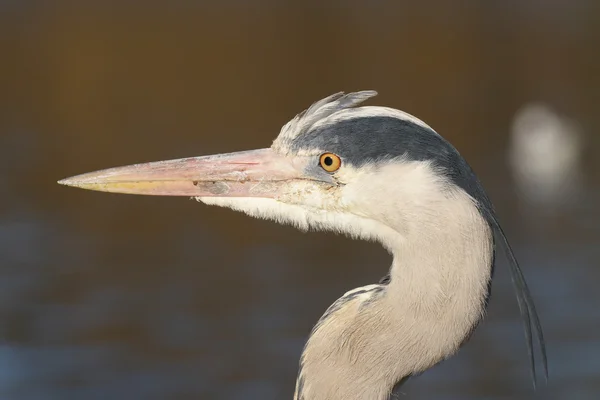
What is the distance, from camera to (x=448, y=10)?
2288 centimetres

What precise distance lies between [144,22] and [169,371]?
14105 millimetres

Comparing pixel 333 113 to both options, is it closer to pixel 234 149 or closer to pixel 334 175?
pixel 334 175

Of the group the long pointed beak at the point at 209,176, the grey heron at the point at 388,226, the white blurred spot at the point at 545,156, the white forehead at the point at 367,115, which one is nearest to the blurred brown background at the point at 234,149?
the white blurred spot at the point at 545,156

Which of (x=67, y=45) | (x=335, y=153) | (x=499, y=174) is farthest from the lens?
(x=67, y=45)

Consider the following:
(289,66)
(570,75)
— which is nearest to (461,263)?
(570,75)

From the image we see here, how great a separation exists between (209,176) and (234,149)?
31.7ft

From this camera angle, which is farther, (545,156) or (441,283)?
(545,156)

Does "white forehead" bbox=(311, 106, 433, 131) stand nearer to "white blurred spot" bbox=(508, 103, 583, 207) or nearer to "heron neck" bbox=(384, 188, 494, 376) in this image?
"heron neck" bbox=(384, 188, 494, 376)

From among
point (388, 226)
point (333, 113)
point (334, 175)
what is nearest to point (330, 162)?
point (334, 175)

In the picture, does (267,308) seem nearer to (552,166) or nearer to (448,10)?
(552,166)

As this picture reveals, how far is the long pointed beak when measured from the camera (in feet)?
12.4

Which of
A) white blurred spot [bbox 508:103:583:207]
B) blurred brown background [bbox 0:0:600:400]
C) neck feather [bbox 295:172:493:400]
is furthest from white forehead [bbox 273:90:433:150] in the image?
white blurred spot [bbox 508:103:583:207]

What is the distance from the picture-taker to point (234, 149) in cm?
1345

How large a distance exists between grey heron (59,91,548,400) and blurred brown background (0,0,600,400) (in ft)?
15.2
